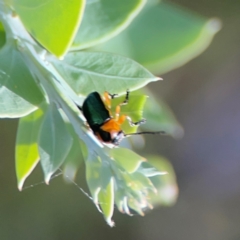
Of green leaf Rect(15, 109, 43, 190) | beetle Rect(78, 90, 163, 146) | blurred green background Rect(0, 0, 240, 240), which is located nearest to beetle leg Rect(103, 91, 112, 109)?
beetle Rect(78, 90, 163, 146)

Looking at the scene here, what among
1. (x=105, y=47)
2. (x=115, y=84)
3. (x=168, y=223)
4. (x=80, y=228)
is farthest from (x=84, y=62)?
(x=168, y=223)

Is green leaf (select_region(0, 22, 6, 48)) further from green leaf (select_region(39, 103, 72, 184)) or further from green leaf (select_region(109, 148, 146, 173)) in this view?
green leaf (select_region(109, 148, 146, 173))

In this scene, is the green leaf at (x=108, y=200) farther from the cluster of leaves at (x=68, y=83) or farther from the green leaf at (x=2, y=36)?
the green leaf at (x=2, y=36)

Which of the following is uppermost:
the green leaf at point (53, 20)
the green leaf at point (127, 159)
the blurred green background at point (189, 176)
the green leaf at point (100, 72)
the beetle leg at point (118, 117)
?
the green leaf at point (53, 20)

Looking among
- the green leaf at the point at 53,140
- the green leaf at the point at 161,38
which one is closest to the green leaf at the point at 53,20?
the green leaf at the point at 53,140

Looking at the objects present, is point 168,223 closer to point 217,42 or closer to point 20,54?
point 217,42
